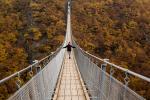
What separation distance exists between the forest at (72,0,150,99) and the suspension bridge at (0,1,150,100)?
1658 inches

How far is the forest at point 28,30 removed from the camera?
2117 inches

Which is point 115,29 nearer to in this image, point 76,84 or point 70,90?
point 76,84

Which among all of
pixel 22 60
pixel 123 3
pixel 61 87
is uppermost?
pixel 123 3

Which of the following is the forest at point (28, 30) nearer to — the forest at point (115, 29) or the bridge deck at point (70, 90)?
the forest at point (115, 29)

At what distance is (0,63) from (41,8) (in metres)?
27.6

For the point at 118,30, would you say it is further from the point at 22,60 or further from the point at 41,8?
the point at 22,60

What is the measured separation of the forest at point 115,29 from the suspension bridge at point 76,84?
42.1 metres

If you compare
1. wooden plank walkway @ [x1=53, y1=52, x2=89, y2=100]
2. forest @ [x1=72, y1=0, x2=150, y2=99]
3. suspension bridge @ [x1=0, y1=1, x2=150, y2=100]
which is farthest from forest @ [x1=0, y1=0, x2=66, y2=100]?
suspension bridge @ [x1=0, y1=1, x2=150, y2=100]

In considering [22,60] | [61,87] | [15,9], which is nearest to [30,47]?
[22,60]

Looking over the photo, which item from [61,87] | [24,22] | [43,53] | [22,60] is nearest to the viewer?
[61,87]

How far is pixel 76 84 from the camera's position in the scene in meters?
11.0

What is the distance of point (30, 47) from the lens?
5891 centimetres

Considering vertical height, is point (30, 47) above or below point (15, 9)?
below

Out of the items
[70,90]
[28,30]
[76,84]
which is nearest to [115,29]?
[28,30]
